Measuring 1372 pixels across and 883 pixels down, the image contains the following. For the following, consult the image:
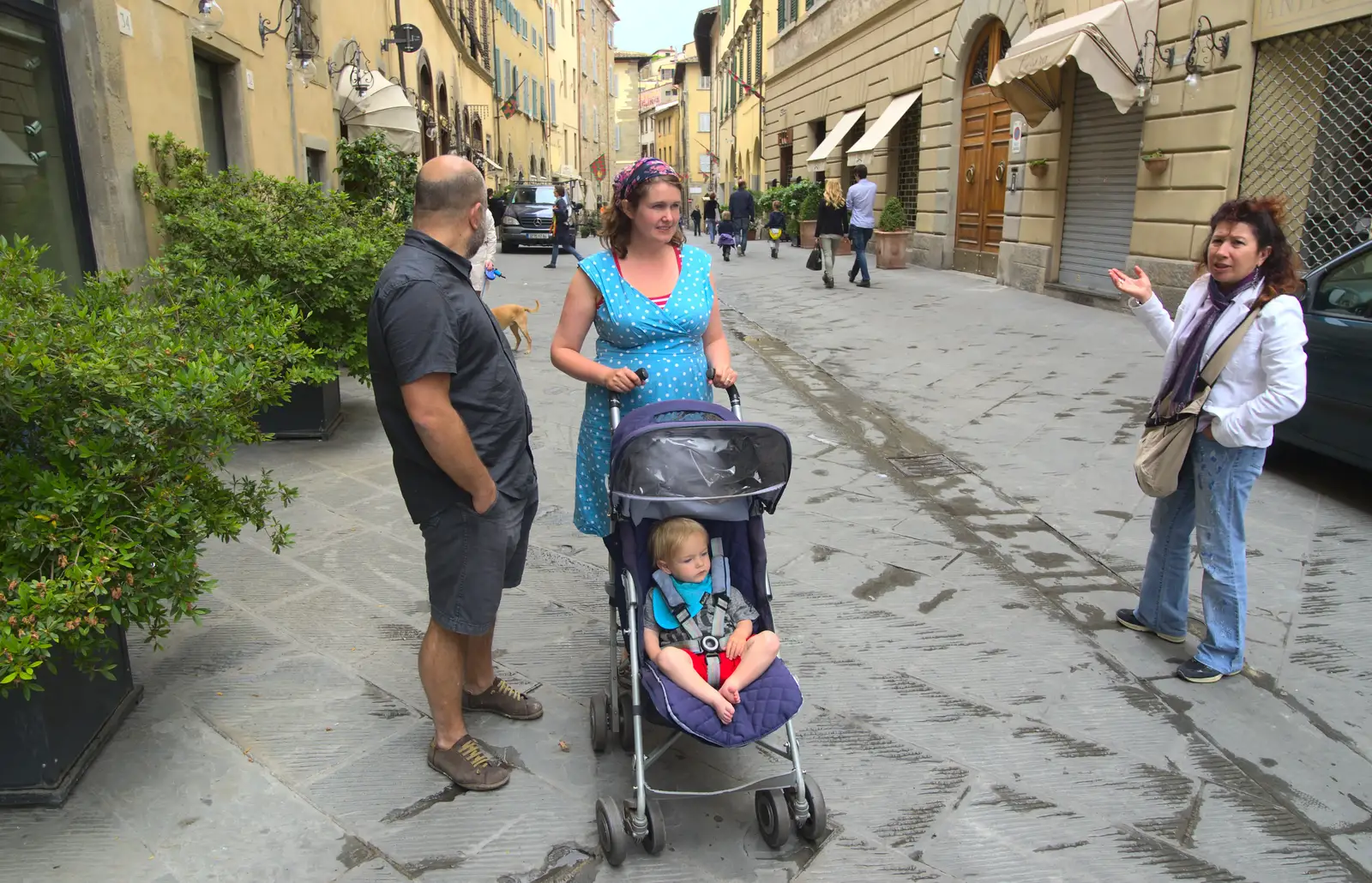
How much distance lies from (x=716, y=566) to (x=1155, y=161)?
33.7 feet

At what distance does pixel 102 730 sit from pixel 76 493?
911mm

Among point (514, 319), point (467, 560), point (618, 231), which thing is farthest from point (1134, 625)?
point (514, 319)

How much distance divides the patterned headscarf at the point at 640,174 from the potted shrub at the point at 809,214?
20232 millimetres

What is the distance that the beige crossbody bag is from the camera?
132 inches

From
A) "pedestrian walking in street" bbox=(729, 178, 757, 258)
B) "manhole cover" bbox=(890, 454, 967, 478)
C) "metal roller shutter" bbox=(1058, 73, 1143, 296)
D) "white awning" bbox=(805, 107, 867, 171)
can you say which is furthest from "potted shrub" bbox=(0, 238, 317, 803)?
"white awning" bbox=(805, 107, 867, 171)

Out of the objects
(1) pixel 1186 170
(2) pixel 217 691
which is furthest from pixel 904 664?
(1) pixel 1186 170

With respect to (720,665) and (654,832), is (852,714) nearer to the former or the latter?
(720,665)

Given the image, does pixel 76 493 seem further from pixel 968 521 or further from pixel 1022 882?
pixel 968 521

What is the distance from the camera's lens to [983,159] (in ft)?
51.9

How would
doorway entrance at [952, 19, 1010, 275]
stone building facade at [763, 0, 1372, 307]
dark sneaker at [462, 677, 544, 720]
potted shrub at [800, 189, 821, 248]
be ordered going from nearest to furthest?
dark sneaker at [462, 677, 544, 720], stone building facade at [763, 0, 1372, 307], doorway entrance at [952, 19, 1010, 275], potted shrub at [800, 189, 821, 248]

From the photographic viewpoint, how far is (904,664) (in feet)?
11.9

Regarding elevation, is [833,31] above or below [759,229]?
above

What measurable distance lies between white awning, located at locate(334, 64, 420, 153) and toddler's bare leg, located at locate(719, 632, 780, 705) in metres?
12.6

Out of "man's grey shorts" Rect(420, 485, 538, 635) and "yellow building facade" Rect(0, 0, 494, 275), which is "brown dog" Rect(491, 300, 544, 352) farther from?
"man's grey shorts" Rect(420, 485, 538, 635)
